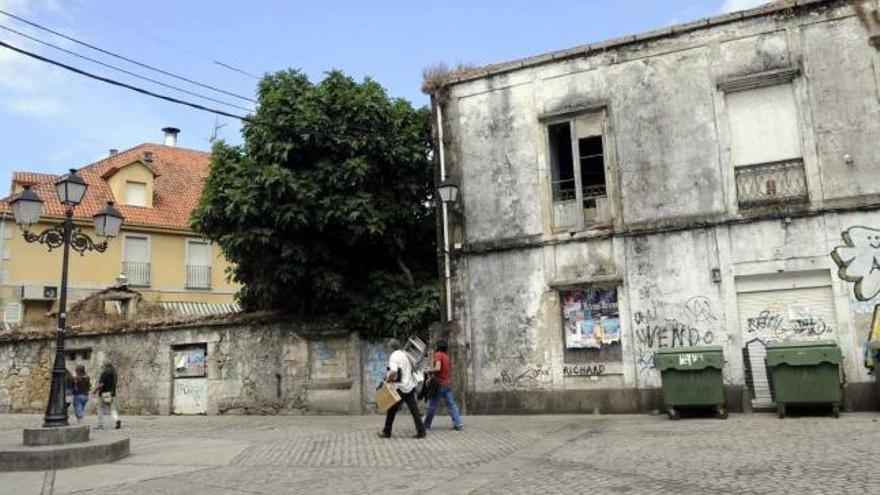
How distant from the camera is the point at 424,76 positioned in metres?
17.0

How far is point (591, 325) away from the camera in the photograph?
48.7 feet

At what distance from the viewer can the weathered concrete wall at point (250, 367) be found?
17094 mm

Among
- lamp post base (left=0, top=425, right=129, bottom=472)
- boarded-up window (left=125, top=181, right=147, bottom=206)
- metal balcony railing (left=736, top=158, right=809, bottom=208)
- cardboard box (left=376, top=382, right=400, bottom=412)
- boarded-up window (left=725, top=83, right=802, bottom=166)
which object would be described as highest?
boarded-up window (left=125, top=181, right=147, bottom=206)

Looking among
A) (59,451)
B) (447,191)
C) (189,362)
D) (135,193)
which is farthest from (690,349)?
(135,193)

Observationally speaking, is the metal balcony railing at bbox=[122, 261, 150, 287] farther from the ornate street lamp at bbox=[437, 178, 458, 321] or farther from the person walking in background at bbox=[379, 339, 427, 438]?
the person walking in background at bbox=[379, 339, 427, 438]

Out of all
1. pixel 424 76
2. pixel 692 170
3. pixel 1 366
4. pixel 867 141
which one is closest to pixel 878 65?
pixel 867 141

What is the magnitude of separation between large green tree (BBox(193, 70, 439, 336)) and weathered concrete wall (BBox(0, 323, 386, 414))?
814 mm

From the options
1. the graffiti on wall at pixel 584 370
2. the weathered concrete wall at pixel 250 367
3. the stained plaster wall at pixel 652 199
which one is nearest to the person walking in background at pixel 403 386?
the stained plaster wall at pixel 652 199

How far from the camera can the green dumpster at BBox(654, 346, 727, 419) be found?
493 inches

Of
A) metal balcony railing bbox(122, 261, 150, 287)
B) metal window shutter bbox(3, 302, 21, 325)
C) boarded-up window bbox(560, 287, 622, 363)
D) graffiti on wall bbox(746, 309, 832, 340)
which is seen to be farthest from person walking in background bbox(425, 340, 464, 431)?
metal balcony railing bbox(122, 261, 150, 287)

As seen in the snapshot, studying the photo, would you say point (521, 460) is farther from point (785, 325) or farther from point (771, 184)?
point (771, 184)

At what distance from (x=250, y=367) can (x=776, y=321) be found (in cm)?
1197

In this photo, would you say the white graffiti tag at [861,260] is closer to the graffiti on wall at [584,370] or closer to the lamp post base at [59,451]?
the graffiti on wall at [584,370]

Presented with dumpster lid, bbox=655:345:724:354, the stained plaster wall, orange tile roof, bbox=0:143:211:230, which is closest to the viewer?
dumpster lid, bbox=655:345:724:354
